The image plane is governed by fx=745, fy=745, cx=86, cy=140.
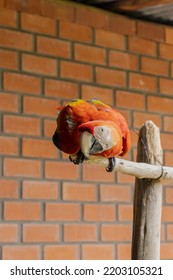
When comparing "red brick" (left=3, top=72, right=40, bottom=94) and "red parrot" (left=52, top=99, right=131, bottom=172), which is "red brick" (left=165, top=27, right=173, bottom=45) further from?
"red parrot" (left=52, top=99, right=131, bottom=172)

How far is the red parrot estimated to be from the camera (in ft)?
6.03

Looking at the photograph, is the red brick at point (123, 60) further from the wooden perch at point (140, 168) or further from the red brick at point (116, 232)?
the wooden perch at point (140, 168)

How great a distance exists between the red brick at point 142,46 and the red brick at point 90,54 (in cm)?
17

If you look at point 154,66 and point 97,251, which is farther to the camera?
point 154,66

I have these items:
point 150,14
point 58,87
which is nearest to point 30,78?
point 58,87

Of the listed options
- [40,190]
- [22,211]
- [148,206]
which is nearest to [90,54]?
[40,190]

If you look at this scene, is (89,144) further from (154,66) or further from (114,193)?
(154,66)

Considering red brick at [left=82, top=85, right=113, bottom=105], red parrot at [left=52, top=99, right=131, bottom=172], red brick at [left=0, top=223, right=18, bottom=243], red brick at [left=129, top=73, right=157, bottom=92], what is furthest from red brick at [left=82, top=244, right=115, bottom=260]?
red parrot at [left=52, top=99, right=131, bottom=172]

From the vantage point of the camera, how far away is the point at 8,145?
3.12 meters

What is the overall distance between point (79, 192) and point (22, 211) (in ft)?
0.97

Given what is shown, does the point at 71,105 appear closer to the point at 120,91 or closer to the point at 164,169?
the point at 164,169

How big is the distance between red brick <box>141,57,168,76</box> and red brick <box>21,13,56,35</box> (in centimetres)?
52

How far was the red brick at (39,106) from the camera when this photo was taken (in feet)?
10.5
